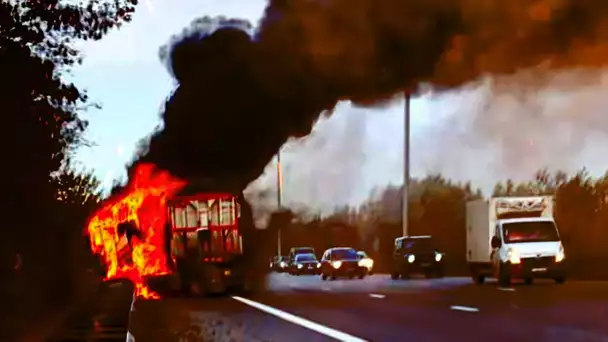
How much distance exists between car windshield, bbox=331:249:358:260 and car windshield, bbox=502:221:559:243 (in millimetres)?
5406

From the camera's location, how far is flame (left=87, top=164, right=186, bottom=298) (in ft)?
86.0

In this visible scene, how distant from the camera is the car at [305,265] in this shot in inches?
1272

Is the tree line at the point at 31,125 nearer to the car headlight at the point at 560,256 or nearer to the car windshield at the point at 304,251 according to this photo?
the car windshield at the point at 304,251

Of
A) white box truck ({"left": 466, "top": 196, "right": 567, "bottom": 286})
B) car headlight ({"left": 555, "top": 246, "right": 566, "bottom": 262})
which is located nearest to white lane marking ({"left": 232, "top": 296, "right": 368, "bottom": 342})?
white box truck ({"left": 466, "top": 196, "right": 567, "bottom": 286})

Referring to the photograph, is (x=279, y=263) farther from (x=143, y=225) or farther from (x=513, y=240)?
(x=513, y=240)

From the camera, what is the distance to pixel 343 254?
33.1 metres

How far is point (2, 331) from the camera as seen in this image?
605 inches

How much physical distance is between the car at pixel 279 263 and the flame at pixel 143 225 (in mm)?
2864

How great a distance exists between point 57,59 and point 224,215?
6.66 m

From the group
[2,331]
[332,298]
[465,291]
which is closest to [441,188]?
[465,291]

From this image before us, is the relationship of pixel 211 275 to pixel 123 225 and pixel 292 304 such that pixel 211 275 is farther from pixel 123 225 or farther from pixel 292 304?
pixel 292 304

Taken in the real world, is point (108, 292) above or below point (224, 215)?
below

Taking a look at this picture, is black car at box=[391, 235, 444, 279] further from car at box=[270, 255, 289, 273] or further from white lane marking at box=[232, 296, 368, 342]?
white lane marking at box=[232, 296, 368, 342]

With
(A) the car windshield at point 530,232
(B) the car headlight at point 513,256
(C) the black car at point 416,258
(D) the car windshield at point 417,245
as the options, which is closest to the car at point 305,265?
(C) the black car at point 416,258
